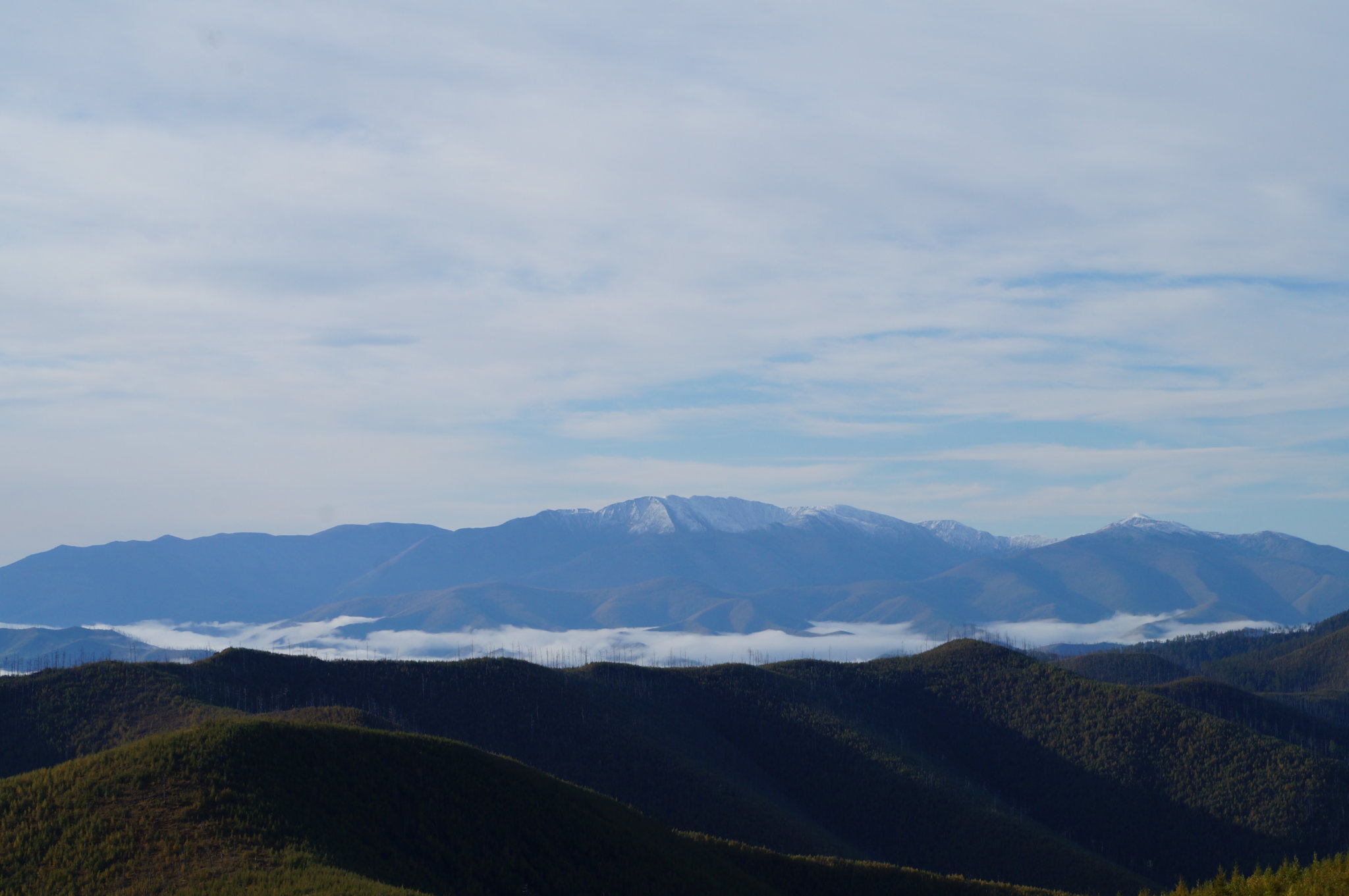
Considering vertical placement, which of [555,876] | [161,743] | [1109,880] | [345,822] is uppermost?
[161,743]

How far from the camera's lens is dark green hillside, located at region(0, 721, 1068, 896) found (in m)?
81.3

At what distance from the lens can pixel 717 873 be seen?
113 metres

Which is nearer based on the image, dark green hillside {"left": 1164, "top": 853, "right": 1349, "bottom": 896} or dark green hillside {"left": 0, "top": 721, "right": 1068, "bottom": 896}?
dark green hillside {"left": 1164, "top": 853, "right": 1349, "bottom": 896}

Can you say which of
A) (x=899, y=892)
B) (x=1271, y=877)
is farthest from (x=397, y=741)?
(x=1271, y=877)

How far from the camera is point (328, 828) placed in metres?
92.0

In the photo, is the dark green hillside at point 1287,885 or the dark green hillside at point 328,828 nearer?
the dark green hillside at point 1287,885

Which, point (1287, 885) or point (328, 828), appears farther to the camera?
point (328, 828)

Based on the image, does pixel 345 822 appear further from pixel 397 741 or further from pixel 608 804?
pixel 608 804

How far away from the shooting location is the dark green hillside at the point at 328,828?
81.3 m

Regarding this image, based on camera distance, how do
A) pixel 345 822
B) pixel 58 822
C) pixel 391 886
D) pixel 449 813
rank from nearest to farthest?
pixel 391 886
pixel 58 822
pixel 345 822
pixel 449 813

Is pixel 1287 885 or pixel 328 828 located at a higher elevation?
pixel 328 828

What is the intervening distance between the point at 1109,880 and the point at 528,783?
13487 cm

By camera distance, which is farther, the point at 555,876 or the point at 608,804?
the point at 608,804

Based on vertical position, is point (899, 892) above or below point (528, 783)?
below
